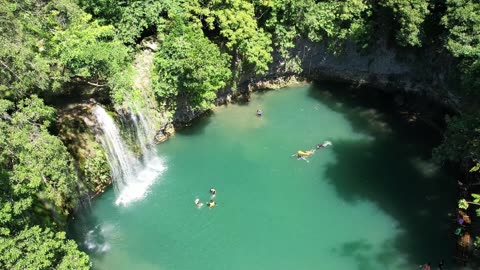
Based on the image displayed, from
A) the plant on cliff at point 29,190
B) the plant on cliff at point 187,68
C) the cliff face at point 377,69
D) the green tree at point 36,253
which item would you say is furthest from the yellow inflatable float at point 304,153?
the green tree at point 36,253

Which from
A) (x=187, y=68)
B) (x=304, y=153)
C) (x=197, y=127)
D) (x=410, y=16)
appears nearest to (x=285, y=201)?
(x=304, y=153)

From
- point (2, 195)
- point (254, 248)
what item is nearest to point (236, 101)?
point (254, 248)

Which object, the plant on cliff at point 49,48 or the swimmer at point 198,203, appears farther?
the swimmer at point 198,203

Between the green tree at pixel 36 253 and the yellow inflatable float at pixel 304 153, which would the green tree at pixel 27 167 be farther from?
the yellow inflatable float at pixel 304 153

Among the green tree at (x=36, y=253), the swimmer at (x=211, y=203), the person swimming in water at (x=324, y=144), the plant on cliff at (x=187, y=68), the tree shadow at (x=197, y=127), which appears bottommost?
the green tree at (x=36, y=253)

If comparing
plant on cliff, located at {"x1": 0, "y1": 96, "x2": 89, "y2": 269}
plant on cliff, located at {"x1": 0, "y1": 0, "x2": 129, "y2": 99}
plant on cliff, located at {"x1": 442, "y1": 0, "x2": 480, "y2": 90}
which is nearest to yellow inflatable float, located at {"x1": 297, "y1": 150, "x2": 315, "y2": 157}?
plant on cliff, located at {"x1": 442, "y1": 0, "x2": 480, "y2": 90}
